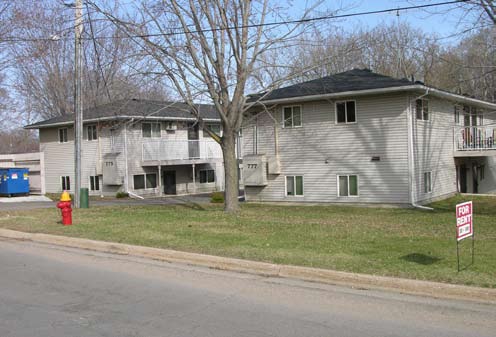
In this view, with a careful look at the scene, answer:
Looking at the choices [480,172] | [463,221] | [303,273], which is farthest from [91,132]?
[463,221]

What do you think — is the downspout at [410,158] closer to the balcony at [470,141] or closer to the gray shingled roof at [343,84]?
the gray shingled roof at [343,84]

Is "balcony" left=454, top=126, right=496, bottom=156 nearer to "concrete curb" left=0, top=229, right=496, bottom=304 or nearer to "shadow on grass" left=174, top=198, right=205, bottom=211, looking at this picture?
"shadow on grass" left=174, top=198, right=205, bottom=211

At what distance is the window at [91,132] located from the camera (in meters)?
34.3

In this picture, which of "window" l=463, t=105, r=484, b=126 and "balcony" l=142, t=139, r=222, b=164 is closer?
"window" l=463, t=105, r=484, b=126

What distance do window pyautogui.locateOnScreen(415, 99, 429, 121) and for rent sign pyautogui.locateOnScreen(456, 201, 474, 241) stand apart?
14916 millimetres

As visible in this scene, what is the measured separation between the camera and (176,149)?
1341 inches

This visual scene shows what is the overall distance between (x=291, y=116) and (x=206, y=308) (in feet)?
60.6

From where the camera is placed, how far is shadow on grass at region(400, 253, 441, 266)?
888cm

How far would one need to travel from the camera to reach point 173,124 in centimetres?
3509

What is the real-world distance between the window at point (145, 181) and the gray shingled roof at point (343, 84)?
1196 cm

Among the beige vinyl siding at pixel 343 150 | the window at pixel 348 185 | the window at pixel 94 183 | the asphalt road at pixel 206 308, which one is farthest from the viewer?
the window at pixel 94 183

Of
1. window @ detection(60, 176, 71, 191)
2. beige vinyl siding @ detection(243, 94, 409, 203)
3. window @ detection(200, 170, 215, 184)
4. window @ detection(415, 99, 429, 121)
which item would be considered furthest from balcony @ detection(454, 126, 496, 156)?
window @ detection(60, 176, 71, 191)

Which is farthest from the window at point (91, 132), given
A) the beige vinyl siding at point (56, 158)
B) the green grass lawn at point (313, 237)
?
the green grass lawn at point (313, 237)

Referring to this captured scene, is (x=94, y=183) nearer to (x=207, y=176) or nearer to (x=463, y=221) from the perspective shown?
(x=207, y=176)
